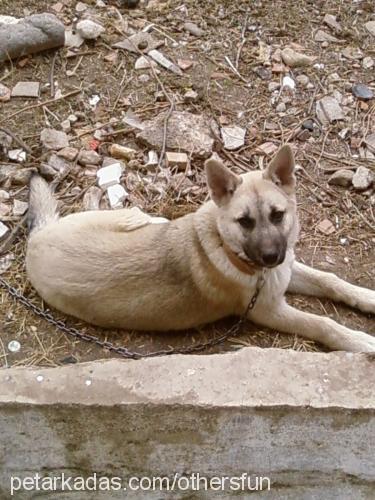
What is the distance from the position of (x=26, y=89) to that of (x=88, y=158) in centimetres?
99

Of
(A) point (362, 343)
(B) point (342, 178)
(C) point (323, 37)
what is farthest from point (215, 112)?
(A) point (362, 343)

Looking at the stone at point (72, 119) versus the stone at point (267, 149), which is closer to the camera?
the stone at point (267, 149)

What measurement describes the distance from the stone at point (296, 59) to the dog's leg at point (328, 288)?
2217 mm

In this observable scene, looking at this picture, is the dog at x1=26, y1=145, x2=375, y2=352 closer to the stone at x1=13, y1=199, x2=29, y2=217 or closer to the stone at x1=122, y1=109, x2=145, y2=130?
the stone at x1=13, y1=199, x2=29, y2=217

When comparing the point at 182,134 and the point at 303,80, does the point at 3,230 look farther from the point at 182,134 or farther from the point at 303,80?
the point at 303,80

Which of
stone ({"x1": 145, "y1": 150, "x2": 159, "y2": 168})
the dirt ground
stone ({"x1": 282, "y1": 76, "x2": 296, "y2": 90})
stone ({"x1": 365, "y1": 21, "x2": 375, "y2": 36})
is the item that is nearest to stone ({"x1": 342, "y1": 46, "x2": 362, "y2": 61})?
the dirt ground

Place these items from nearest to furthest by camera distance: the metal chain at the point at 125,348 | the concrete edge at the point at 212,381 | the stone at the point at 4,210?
the concrete edge at the point at 212,381, the metal chain at the point at 125,348, the stone at the point at 4,210

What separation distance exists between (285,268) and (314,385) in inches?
41.7

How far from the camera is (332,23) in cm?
680

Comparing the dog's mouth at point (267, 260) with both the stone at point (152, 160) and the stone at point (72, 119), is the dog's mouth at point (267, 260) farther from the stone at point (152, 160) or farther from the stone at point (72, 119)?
the stone at point (72, 119)

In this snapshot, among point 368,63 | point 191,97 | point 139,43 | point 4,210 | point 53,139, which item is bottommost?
point 4,210

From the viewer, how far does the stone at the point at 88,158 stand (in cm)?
572

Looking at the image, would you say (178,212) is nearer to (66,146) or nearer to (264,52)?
(66,146)

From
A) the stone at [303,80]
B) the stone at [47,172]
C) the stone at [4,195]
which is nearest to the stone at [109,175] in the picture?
the stone at [47,172]
